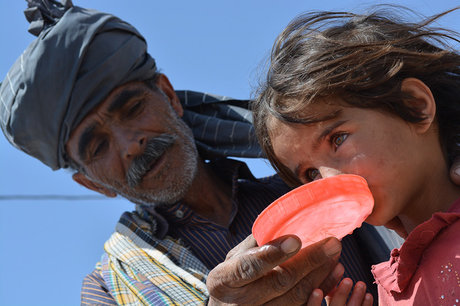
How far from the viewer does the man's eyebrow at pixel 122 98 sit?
9.98 ft

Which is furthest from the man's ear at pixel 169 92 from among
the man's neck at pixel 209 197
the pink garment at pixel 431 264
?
the pink garment at pixel 431 264

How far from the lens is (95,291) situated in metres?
2.67

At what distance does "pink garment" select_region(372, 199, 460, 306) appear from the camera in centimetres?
130

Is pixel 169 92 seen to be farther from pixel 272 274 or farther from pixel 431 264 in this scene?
pixel 431 264

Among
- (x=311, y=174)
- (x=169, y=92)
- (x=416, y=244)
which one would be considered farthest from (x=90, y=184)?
(x=416, y=244)

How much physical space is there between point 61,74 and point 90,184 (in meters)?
0.78

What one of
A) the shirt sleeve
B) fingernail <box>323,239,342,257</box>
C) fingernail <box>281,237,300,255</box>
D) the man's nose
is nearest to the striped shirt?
the shirt sleeve

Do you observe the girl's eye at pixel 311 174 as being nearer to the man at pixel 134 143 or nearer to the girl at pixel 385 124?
the girl at pixel 385 124

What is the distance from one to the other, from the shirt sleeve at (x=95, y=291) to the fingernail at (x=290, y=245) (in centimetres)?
137

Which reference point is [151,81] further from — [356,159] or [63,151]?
[356,159]

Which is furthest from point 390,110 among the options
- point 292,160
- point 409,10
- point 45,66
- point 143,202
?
point 45,66

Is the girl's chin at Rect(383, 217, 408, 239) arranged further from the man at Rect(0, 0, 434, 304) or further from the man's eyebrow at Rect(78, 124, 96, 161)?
the man's eyebrow at Rect(78, 124, 96, 161)

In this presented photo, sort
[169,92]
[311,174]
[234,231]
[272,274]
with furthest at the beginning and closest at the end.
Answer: [169,92] → [234,231] → [311,174] → [272,274]

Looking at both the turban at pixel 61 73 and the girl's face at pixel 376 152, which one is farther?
the turban at pixel 61 73
